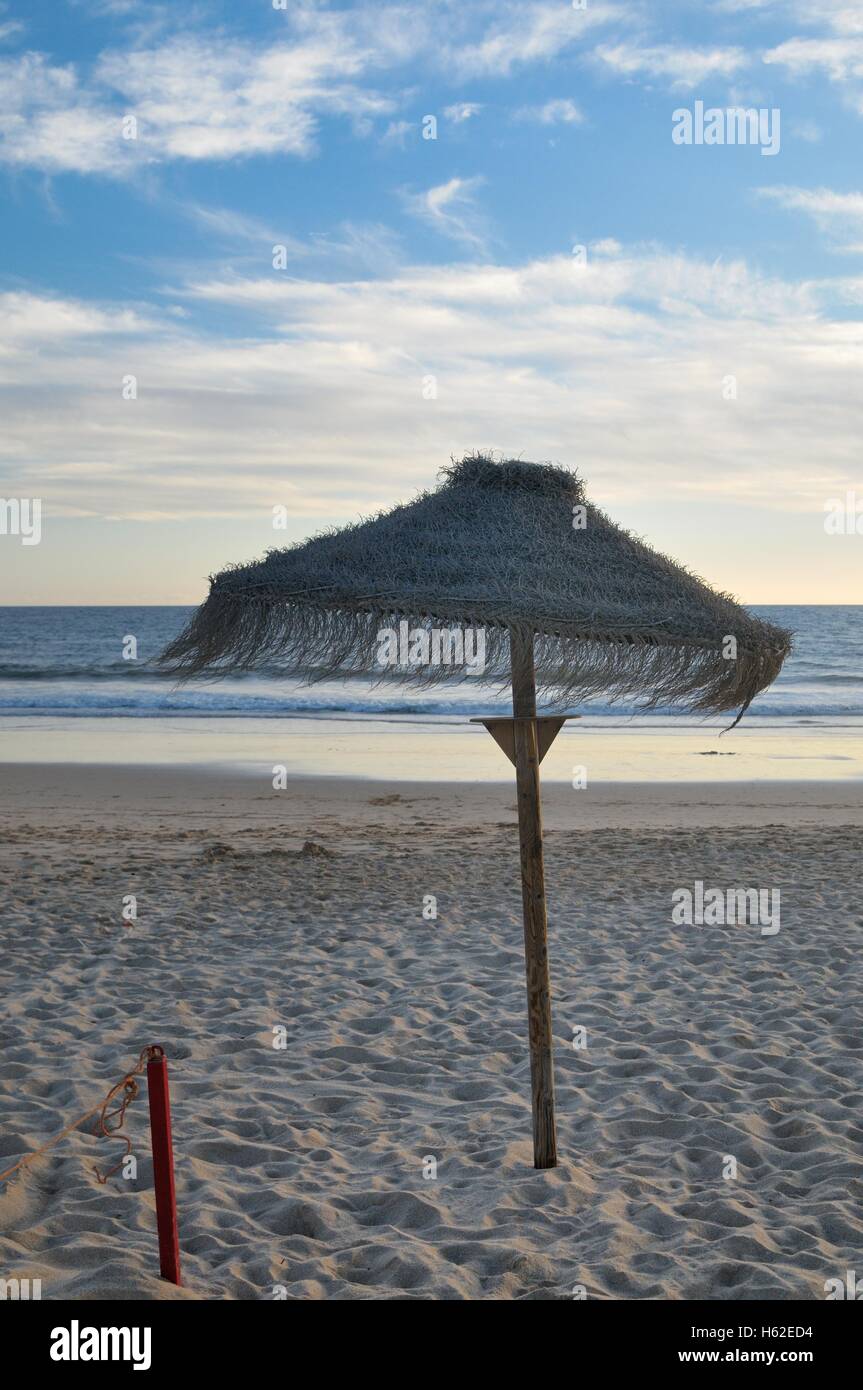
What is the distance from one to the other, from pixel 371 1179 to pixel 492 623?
2.30 metres

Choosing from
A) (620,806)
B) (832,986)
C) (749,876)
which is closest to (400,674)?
(832,986)

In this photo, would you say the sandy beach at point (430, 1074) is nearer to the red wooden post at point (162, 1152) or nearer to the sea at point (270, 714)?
the red wooden post at point (162, 1152)

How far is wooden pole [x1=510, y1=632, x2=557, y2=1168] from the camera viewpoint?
4.27 metres

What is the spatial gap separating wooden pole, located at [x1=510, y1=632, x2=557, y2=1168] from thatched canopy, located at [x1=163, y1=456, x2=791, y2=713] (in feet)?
0.46

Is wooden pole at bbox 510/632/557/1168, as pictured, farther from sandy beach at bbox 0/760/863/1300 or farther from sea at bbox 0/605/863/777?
sea at bbox 0/605/863/777

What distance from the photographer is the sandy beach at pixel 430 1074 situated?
12.8ft

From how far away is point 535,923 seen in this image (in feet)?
14.4

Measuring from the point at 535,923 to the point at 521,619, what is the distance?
1.31m

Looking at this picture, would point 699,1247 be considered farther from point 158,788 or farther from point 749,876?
point 158,788

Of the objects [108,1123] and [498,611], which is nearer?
[498,611]

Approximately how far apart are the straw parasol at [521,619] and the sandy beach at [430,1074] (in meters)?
0.64

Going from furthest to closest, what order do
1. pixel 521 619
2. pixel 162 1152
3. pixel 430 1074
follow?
pixel 430 1074 < pixel 521 619 < pixel 162 1152

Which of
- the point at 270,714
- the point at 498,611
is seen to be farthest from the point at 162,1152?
the point at 270,714

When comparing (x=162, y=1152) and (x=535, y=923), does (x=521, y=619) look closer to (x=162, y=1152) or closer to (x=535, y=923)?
(x=535, y=923)
